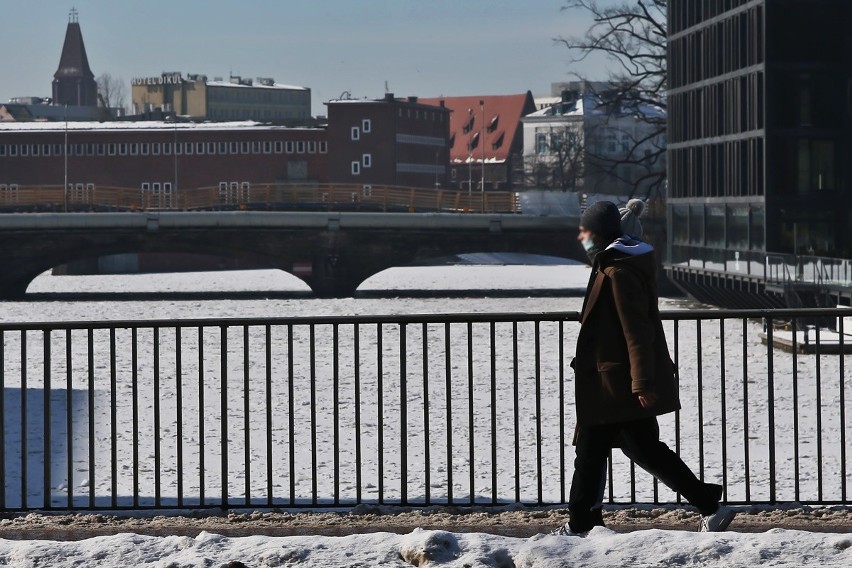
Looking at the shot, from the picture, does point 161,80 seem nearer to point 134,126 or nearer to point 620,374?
point 134,126

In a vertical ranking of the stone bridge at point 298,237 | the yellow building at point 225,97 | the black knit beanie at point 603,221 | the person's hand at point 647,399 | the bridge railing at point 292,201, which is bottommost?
the person's hand at point 647,399

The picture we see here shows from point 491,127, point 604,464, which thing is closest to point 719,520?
point 604,464

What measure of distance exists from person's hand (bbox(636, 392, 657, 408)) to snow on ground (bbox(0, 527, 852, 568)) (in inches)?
22.6

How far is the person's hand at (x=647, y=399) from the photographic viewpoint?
23.0 feet

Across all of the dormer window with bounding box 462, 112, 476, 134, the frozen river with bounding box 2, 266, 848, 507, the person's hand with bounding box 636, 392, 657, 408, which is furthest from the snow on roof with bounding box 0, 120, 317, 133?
the person's hand with bounding box 636, 392, 657, 408

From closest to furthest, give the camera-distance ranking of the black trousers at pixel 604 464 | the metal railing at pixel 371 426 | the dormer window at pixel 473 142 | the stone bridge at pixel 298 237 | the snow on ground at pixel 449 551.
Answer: the snow on ground at pixel 449 551, the black trousers at pixel 604 464, the metal railing at pixel 371 426, the stone bridge at pixel 298 237, the dormer window at pixel 473 142

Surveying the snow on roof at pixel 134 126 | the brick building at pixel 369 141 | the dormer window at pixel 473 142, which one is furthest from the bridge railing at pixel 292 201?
the dormer window at pixel 473 142

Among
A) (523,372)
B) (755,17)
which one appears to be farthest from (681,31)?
(523,372)

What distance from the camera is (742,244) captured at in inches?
1827

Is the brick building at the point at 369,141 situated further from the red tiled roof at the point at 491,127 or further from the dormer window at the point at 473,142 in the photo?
the dormer window at the point at 473,142

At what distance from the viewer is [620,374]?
7117 millimetres

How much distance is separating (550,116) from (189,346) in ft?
347

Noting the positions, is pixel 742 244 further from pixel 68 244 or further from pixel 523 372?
pixel 68 244

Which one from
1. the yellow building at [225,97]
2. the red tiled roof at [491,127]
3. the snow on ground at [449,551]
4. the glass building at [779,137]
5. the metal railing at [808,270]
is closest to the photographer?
the snow on ground at [449,551]
